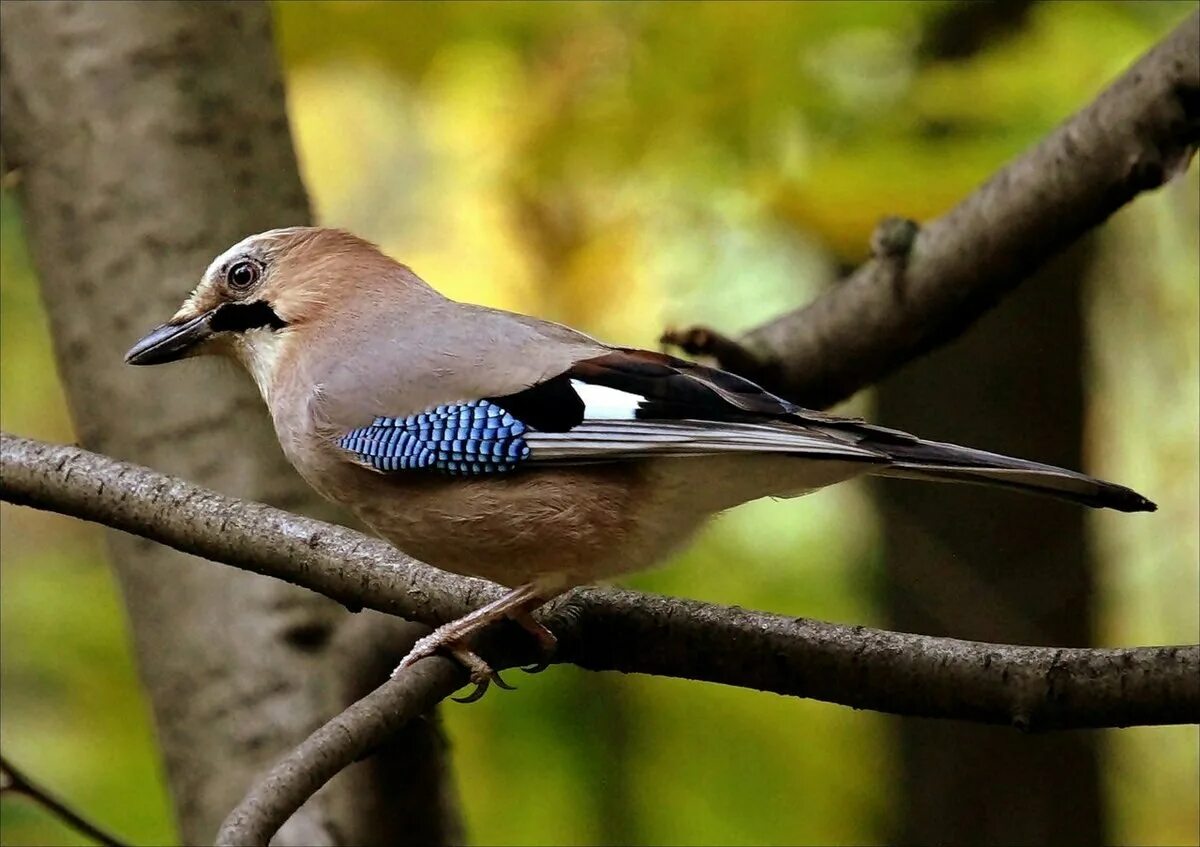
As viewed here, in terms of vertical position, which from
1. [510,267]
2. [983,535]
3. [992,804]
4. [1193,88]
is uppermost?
[510,267]

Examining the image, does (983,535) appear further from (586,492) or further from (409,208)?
(586,492)

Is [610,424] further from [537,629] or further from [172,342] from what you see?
[172,342]

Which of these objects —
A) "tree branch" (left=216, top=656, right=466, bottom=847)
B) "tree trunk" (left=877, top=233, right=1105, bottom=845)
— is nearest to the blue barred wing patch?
"tree branch" (left=216, top=656, right=466, bottom=847)

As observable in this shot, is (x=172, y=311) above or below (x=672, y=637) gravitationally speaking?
above

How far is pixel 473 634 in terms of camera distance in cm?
293

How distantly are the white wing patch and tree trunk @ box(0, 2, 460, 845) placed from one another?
1.19m

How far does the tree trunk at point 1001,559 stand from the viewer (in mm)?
5484

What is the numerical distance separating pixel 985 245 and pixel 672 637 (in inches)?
65.1

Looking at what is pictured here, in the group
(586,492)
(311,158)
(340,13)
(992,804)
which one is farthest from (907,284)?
(311,158)

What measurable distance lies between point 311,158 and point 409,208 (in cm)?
57

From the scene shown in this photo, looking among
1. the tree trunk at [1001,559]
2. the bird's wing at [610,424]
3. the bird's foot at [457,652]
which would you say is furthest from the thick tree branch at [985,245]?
the tree trunk at [1001,559]

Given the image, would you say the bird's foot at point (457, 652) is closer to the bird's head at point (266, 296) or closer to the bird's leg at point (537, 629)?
the bird's leg at point (537, 629)

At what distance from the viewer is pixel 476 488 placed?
9.80 feet

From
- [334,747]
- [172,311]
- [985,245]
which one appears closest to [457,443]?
[334,747]
